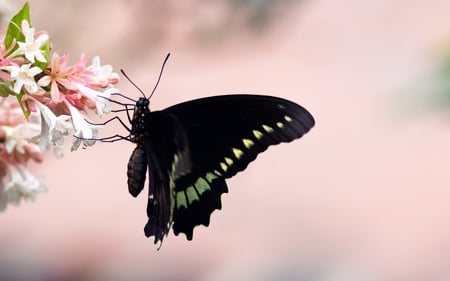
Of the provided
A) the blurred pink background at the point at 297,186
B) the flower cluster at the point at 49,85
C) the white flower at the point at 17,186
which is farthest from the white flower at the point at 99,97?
the blurred pink background at the point at 297,186

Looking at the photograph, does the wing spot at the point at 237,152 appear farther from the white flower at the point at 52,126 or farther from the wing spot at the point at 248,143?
the white flower at the point at 52,126

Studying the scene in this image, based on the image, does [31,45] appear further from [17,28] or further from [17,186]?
[17,186]

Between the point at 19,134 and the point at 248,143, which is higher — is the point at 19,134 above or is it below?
above

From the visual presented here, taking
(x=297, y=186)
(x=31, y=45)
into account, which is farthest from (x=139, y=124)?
(x=297, y=186)

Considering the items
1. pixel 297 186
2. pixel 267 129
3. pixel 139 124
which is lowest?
pixel 267 129

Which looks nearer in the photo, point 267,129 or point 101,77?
point 101,77

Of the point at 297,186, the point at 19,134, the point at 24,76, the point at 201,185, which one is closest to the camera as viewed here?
the point at 24,76
